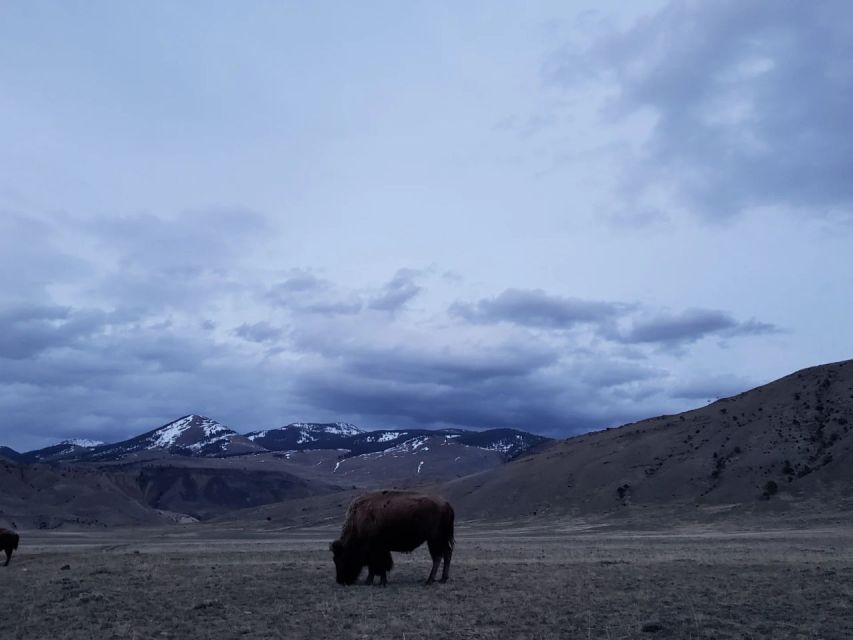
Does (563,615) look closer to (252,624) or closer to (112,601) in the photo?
(252,624)

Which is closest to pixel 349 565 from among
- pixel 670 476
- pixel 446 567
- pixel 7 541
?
pixel 446 567

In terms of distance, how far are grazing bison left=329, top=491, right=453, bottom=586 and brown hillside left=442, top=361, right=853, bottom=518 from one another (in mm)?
51169

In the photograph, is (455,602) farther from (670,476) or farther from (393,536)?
(670,476)

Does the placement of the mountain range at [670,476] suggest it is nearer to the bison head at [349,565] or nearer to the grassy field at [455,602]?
the grassy field at [455,602]

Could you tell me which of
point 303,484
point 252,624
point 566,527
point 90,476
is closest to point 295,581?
point 252,624

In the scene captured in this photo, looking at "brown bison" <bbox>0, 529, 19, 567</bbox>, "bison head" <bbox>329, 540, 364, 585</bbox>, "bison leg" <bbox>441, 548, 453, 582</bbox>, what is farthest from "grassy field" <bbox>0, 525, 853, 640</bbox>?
"brown bison" <bbox>0, 529, 19, 567</bbox>

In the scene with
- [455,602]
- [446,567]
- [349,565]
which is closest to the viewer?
[455,602]

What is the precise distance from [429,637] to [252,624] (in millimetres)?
3396

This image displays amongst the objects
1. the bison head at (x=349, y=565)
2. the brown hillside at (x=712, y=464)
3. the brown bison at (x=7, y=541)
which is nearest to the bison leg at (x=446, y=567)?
the bison head at (x=349, y=565)

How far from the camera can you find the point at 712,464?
77062 mm

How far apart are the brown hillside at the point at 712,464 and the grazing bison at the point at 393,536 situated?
51.2m

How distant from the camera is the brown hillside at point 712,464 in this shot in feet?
225

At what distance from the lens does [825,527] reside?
169 ft

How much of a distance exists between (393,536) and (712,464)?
64.8 m
